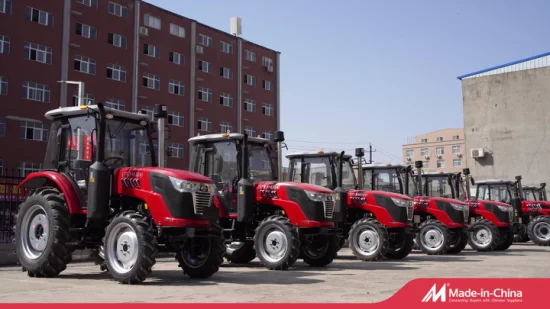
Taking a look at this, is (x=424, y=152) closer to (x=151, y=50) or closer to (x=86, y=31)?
(x=151, y=50)

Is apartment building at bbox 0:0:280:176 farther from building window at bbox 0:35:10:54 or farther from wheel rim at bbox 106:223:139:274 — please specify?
wheel rim at bbox 106:223:139:274

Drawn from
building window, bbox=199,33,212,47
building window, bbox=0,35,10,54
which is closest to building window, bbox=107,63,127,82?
building window, bbox=0,35,10,54

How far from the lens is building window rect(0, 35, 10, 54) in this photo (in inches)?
1462

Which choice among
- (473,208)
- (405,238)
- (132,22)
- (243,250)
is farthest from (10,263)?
(132,22)

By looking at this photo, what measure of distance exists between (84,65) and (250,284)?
35806mm

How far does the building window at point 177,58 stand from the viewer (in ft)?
163

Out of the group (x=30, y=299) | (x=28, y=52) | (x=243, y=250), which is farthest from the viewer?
(x=28, y=52)

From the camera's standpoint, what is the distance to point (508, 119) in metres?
42.6

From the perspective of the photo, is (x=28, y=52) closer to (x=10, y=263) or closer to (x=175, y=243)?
(x=10, y=263)

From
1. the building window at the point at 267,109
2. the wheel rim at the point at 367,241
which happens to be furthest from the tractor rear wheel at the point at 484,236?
the building window at the point at 267,109

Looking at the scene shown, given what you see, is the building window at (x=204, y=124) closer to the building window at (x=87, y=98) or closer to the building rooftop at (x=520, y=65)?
the building window at (x=87, y=98)

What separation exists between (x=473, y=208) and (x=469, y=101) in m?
24.4

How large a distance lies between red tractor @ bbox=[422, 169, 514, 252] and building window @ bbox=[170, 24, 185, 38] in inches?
1312

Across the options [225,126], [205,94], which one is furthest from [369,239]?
[225,126]
